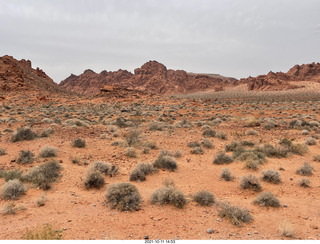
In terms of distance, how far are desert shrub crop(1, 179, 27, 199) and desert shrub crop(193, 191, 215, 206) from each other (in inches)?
188

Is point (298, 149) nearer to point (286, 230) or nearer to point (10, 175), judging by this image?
point (286, 230)

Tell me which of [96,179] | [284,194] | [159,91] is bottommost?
[284,194]

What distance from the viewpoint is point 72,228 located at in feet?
14.1

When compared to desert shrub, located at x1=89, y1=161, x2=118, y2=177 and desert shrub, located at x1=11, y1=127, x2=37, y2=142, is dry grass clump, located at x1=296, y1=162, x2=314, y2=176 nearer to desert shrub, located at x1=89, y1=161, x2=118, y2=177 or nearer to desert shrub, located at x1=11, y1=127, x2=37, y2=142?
desert shrub, located at x1=89, y1=161, x2=118, y2=177

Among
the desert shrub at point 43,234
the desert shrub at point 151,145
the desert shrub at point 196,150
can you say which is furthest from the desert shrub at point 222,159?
the desert shrub at point 43,234

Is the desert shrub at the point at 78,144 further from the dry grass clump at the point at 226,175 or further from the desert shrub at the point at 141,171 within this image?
the dry grass clump at the point at 226,175

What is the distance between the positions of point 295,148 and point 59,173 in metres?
10.7

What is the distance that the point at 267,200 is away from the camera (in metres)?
5.58

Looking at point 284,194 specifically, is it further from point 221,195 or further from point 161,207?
point 161,207

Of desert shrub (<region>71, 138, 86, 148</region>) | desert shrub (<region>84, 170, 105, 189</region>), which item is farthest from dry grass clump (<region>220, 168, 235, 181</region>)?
desert shrub (<region>71, 138, 86, 148</region>)

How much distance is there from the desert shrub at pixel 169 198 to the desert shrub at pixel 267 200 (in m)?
1.99

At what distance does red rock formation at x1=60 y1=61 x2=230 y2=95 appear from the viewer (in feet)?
454

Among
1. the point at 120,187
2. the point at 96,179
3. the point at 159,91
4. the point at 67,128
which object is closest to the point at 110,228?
the point at 120,187

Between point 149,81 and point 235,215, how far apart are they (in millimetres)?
139509
